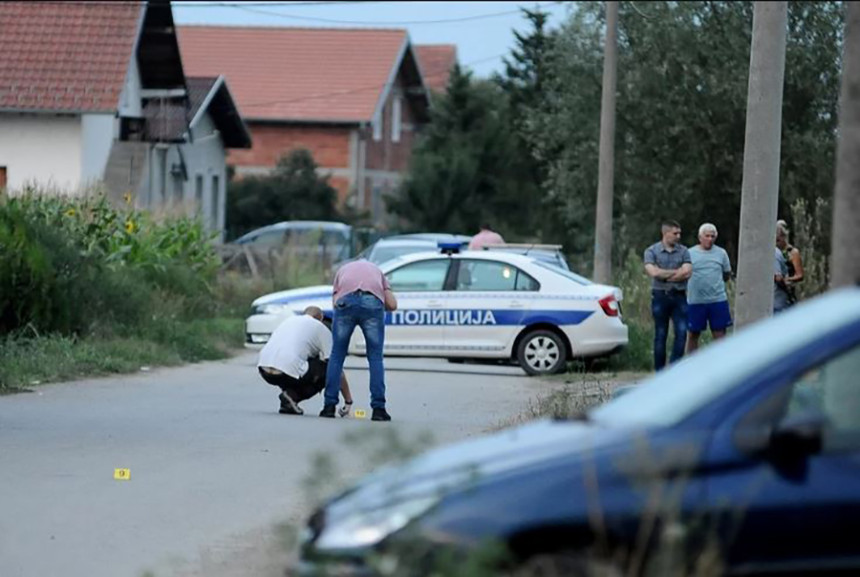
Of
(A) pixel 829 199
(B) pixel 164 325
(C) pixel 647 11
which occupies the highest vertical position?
(C) pixel 647 11

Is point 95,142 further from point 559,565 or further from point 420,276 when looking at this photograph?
point 559,565

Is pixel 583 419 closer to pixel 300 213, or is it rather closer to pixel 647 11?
pixel 647 11

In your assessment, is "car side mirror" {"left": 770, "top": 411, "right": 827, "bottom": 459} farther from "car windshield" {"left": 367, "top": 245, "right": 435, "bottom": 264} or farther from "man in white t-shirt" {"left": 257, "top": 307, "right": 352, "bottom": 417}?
"car windshield" {"left": 367, "top": 245, "right": 435, "bottom": 264}

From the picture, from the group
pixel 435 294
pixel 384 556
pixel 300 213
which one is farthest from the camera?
pixel 300 213

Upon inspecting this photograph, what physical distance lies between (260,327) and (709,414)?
17273 millimetres

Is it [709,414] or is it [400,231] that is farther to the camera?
[400,231]

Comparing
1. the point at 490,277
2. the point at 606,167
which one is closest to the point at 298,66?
the point at 606,167

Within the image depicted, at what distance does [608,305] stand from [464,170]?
3090cm

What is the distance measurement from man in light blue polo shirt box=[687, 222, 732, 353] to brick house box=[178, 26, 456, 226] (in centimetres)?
3564

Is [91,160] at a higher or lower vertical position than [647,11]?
lower

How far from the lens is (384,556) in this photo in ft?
19.1

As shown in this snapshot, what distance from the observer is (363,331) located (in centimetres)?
1622

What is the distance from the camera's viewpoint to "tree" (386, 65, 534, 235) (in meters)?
53.2

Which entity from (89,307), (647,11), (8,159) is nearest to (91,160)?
(8,159)
